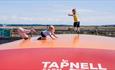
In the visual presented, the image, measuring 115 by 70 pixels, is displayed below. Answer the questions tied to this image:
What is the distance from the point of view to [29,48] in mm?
4004

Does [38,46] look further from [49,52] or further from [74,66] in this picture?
[74,66]

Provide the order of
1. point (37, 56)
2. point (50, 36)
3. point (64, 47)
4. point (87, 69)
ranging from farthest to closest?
point (50, 36) < point (64, 47) < point (37, 56) < point (87, 69)

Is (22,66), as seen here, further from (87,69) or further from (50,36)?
(50,36)

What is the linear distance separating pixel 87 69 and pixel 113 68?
0.79 ft

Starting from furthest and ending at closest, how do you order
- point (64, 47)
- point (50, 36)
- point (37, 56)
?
point (50, 36), point (64, 47), point (37, 56)

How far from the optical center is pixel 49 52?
3.79 meters

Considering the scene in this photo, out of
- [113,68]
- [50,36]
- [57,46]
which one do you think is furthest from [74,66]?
[50,36]

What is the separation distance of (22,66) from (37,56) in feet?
0.74

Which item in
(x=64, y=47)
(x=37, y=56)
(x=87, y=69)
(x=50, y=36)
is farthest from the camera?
(x=50, y=36)

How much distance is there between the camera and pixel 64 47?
13.1ft

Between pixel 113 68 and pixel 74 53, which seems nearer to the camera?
pixel 113 68

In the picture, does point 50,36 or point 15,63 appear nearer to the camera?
point 15,63

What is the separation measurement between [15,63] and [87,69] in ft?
2.17

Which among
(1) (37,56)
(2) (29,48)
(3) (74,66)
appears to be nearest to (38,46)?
(2) (29,48)
